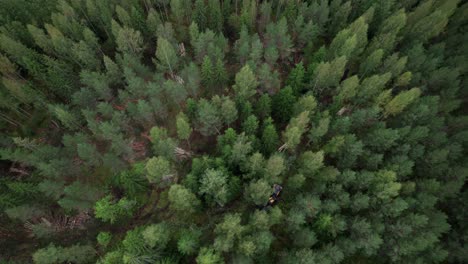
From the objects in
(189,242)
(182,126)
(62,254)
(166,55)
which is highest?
(166,55)

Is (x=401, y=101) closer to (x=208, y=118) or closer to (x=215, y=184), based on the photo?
(x=208, y=118)

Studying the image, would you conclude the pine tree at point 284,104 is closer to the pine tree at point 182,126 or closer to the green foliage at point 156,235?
the pine tree at point 182,126

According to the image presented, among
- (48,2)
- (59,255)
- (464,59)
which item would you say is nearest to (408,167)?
(464,59)

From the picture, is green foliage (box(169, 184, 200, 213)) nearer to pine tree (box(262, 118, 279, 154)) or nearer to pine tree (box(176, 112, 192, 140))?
pine tree (box(176, 112, 192, 140))

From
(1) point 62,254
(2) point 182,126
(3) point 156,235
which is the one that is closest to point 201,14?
(2) point 182,126

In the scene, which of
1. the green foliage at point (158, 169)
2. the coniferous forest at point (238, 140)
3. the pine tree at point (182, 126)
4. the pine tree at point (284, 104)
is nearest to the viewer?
the coniferous forest at point (238, 140)

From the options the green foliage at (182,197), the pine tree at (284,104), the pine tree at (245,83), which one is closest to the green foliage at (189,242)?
the green foliage at (182,197)

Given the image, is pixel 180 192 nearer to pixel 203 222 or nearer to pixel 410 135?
pixel 203 222

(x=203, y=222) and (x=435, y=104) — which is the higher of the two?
(x=435, y=104)
